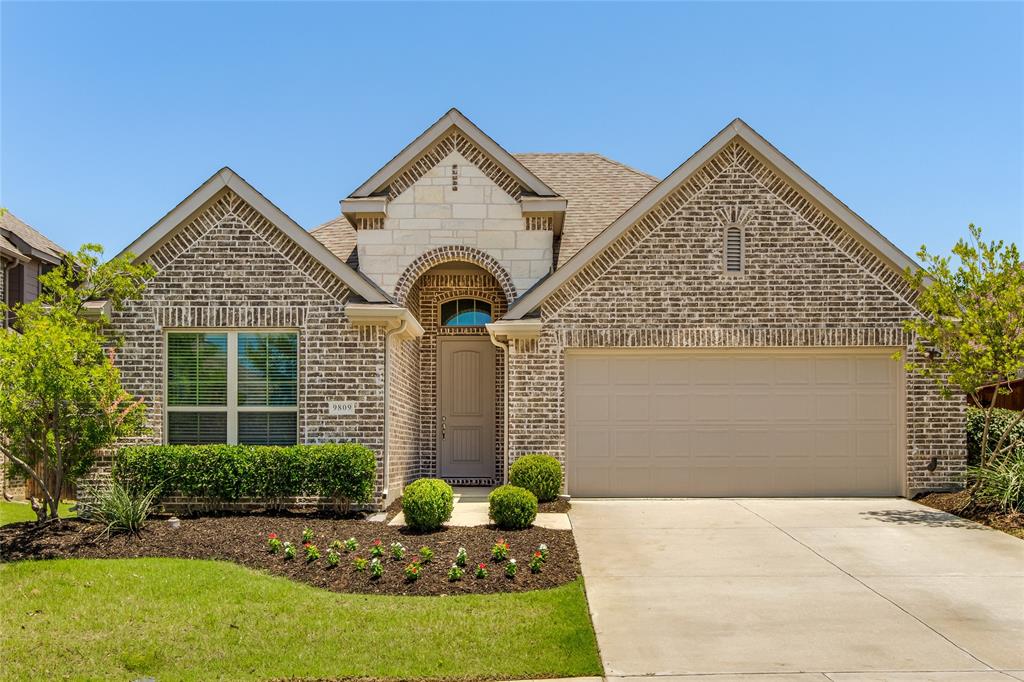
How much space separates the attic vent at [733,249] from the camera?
1487 centimetres

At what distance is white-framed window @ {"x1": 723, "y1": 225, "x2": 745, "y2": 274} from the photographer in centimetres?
1486

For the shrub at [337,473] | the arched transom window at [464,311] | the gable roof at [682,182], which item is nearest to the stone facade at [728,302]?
the gable roof at [682,182]

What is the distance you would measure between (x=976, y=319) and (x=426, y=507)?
8114 millimetres

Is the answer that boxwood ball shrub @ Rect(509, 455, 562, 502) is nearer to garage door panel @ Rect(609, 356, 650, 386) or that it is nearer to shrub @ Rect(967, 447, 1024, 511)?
garage door panel @ Rect(609, 356, 650, 386)

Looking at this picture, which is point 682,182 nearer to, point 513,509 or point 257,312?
point 513,509

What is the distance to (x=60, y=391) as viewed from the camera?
1124 cm

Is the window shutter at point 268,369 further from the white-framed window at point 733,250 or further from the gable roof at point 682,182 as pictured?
the white-framed window at point 733,250

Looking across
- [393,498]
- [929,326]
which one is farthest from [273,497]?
[929,326]

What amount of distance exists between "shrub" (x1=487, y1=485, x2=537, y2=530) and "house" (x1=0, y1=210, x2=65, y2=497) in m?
12.2

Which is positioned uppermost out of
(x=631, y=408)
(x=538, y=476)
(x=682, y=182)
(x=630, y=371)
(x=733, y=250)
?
(x=682, y=182)

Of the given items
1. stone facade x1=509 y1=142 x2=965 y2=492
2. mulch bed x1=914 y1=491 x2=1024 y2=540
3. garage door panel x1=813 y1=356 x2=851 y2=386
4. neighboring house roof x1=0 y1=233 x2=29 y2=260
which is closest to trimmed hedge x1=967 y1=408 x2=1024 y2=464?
stone facade x1=509 y1=142 x2=965 y2=492

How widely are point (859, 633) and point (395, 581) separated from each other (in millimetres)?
4376

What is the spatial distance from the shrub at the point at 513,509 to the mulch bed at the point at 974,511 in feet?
20.4

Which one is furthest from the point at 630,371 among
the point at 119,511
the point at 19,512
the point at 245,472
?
the point at 19,512
